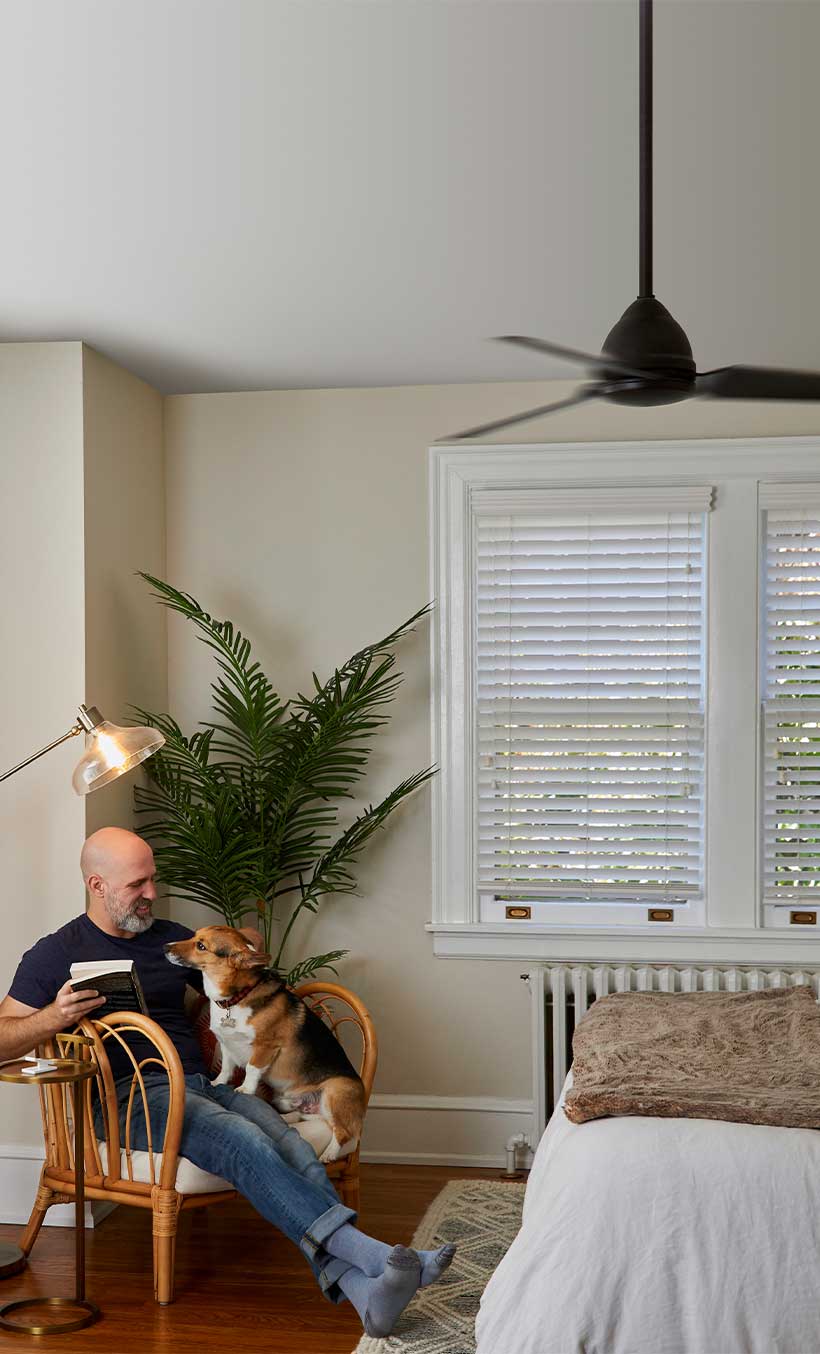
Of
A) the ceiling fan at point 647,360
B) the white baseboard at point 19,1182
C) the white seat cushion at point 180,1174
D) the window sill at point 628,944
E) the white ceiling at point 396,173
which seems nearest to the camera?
the ceiling fan at point 647,360

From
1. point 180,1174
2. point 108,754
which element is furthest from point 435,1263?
point 108,754

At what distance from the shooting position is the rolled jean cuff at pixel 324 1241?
11.3 ft

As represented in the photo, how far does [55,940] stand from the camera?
3959 mm

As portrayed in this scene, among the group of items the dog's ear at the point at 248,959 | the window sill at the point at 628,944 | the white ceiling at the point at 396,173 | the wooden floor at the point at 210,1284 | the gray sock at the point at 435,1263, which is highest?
the white ceiling at the point at 396,173

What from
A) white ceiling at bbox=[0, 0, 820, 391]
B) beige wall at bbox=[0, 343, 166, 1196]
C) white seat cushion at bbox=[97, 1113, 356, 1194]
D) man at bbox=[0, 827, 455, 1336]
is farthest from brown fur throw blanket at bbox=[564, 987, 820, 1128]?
white ceiling at bbox=[0, 0, 820, 391]

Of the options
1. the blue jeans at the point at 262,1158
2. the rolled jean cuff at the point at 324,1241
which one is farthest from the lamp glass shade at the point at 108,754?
the rolled jean cuff at the point at 324,1241

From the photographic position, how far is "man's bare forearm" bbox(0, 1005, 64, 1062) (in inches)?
146

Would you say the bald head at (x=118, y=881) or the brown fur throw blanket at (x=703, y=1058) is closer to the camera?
the brown fur throw blanket at (x=703, y=1058)

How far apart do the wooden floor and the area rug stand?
0.09 metres

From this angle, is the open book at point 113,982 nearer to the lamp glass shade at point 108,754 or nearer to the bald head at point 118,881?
the bald head at point 118,881

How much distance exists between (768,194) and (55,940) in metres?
2.87

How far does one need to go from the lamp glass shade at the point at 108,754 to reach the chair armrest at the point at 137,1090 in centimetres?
67

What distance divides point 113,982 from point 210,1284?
0.95 metres

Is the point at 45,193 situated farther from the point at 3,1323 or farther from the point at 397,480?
the point at 3,1323
